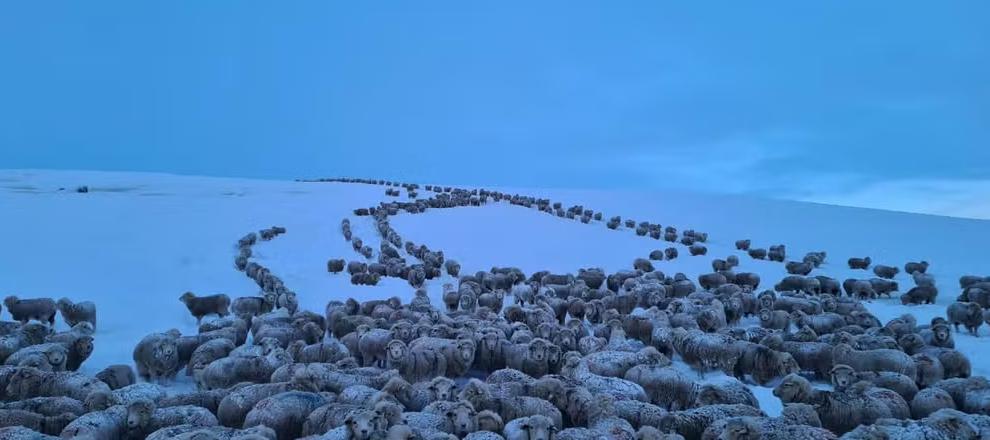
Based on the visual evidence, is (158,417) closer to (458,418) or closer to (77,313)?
(458,418)

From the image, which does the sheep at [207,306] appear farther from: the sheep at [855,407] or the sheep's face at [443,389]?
the sheep at [855,407]

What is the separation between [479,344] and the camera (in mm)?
11055

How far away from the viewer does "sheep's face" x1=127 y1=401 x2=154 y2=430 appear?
23.6ft

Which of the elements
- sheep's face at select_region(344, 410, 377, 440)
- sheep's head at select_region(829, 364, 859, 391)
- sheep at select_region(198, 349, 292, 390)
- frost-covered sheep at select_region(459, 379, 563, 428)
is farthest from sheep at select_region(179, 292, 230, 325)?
sheep's head at select_region(829, 364, 859, 391)

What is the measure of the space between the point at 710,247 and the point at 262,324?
69.3ft

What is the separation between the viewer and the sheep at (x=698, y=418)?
738 centimetres

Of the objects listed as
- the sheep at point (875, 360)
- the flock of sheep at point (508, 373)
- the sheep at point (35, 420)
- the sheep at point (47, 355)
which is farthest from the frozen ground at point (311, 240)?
the sheep at point (35, 420)

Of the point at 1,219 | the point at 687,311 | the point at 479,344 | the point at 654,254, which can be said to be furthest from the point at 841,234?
A: the point at 1,219

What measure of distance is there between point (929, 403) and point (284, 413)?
319 inches

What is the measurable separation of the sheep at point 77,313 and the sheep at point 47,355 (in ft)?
12.2

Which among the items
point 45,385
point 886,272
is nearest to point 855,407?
point 45,385

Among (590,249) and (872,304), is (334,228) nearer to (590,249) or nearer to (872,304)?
(590,249)

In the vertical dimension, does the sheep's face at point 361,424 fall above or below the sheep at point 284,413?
above

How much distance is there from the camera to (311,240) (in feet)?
89.1
